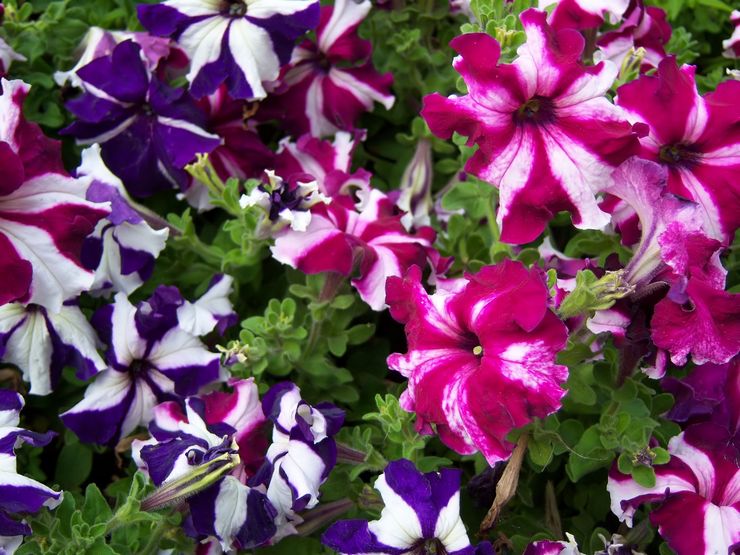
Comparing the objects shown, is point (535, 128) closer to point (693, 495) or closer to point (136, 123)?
point (693, 495)

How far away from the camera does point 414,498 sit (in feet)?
3.52

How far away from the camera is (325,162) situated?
1.47 meters

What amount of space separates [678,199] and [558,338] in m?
0.23

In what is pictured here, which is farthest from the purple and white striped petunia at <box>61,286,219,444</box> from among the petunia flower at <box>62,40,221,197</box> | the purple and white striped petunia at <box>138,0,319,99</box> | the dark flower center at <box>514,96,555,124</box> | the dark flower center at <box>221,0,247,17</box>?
the dark flower center at <box>514,96,555,124</box>

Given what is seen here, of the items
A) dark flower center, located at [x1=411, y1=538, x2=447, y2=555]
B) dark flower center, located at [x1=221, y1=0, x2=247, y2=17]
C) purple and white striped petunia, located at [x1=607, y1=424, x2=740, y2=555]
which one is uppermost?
dark flower center, located at [x1=221, y1=0, x2=247, y2=17]

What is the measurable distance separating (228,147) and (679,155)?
0.73 m

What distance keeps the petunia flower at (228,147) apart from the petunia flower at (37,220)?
29 cm

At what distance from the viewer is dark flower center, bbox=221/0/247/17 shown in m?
1.42

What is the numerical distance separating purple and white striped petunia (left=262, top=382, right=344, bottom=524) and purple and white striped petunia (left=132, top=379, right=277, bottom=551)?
1.2 inches

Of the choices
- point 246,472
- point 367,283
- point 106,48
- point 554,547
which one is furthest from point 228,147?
point 554,547

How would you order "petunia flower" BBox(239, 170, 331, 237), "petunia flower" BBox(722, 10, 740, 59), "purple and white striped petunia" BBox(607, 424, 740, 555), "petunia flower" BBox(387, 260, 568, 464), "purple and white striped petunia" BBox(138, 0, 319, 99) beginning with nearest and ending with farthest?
1. "petunia flower" BBox(387, 260, 568, 464)
2. "purple and white striped petunia" BBox(607, 424, 740, 555)
3. "petunia flower" BBox(239, 170, 331, 237)
4. "purple and white striped petunia" BBox(138, 0, 319, 99)
5. "petunia flower" BBox(722, 10, 740, 59)

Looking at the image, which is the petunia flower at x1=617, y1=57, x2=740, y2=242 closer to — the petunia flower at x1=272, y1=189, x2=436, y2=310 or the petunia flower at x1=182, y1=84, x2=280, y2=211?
the petunia flower at x1=272, y1=189, x2=436, y2=310

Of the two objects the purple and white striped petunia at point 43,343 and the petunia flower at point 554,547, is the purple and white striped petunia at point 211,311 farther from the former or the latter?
the petunia flower at point 554,547

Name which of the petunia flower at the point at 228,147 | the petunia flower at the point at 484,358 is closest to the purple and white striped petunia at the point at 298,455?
the petunia flower at the point at 484,358
